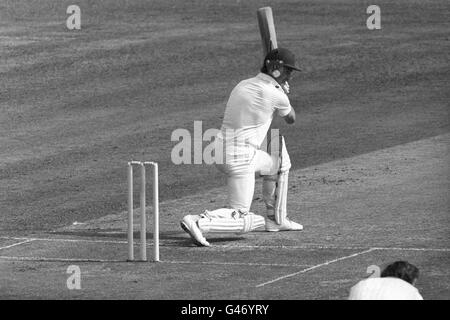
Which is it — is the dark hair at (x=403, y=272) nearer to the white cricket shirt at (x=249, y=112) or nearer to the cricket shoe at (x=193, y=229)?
the cricket shoe at (x=193, y=229)

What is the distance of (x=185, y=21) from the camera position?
3422cm

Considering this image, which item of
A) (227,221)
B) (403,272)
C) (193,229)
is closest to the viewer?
(403,272)

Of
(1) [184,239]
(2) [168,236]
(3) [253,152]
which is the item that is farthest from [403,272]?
(2) [168,236]

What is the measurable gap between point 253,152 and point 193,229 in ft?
4.36

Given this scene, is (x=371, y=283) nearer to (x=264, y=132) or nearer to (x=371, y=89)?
(x=264, y=132)

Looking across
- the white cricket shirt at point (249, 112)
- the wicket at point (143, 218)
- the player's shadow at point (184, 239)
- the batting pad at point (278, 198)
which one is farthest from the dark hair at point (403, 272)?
the batting pad at point (278, 198)

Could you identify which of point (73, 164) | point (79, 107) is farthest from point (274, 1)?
point (73, 164)

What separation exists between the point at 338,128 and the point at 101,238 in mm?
9073

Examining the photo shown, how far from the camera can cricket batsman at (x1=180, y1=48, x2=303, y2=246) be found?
52.6ft

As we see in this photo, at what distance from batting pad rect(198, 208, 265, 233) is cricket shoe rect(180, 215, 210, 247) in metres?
0.06

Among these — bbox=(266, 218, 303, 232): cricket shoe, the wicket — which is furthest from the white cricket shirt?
the wicket

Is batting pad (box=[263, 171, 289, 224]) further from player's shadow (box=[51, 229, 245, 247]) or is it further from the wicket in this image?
the wicket

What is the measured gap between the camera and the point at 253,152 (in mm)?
16391

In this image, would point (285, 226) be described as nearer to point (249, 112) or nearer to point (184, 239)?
point (184, 239)
